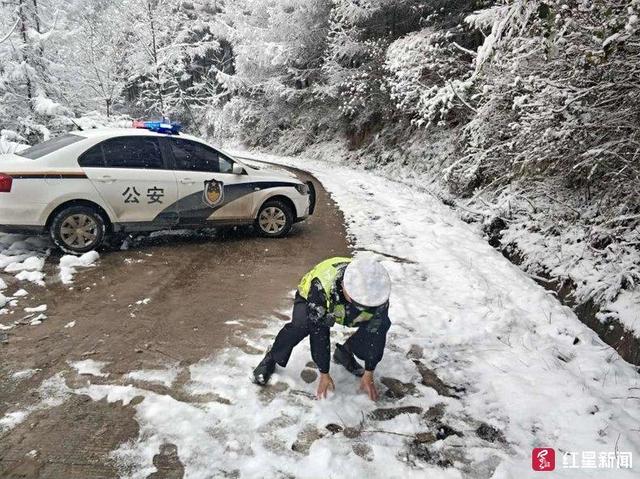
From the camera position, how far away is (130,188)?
6230 mm

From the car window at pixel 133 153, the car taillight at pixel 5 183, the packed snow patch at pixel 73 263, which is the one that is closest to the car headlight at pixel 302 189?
the car window at pixel 133 153

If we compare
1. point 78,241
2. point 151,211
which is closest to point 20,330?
point 78,241

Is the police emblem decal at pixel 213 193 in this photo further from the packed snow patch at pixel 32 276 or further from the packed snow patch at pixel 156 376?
the packed snow patch at pixel 156 376

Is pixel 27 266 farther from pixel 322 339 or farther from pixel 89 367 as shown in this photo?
pixel 322 339

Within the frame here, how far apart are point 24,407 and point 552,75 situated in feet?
22.2

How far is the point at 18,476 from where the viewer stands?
2.62m

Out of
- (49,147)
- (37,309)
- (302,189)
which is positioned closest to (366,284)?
(37,309)

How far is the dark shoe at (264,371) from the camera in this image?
361 centimetres

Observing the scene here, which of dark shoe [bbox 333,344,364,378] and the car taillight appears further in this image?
the car taillight

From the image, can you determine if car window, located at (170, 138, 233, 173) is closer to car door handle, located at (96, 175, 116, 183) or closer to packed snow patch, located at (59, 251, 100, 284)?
car door handle, located at (96, 175, 116, 183)

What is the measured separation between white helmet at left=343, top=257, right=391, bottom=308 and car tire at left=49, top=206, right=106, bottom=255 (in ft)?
14.7

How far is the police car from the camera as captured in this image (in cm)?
563

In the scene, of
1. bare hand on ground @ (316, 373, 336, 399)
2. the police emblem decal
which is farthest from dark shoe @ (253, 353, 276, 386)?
the police emblem decal

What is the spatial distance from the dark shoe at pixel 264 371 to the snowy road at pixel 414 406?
0.27ft
